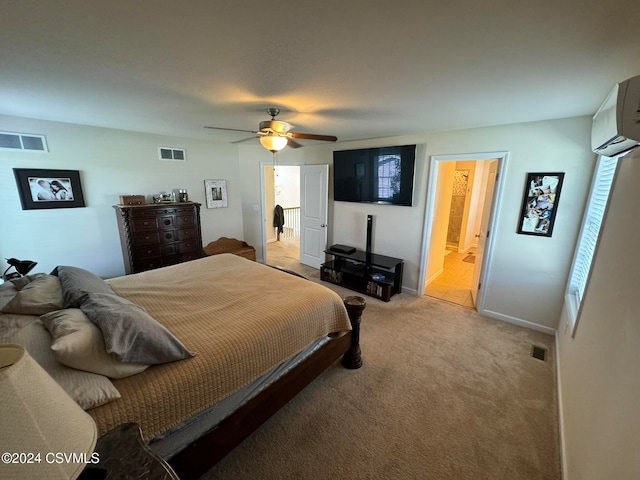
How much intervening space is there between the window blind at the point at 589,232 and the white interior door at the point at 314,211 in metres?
3.26

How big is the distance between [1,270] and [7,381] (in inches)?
158

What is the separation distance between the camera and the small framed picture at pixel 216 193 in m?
4.49

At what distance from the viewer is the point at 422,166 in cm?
351

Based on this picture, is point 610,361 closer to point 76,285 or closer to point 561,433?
point 561,433

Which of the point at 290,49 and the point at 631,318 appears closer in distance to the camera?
the point at 631,318

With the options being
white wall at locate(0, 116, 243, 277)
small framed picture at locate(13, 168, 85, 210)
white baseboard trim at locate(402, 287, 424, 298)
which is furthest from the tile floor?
small framed picture at locate(13, 168, 85, 210)

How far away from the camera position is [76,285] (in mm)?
1669

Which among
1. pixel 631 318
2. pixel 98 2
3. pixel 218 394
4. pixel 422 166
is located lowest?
pixel 218 394

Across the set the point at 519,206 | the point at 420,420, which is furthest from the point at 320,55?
the point at 519,206

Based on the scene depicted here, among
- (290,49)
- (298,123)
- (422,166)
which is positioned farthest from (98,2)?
(422,166)

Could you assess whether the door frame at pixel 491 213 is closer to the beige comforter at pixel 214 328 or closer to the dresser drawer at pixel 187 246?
the beige comforter at pixel 214 328

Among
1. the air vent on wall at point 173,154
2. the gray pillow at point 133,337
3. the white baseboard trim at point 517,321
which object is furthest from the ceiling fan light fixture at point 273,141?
the white baseboard trim at point 517,321

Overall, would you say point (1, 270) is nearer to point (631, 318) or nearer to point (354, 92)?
point (354, 92)

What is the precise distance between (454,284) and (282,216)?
450 cm
